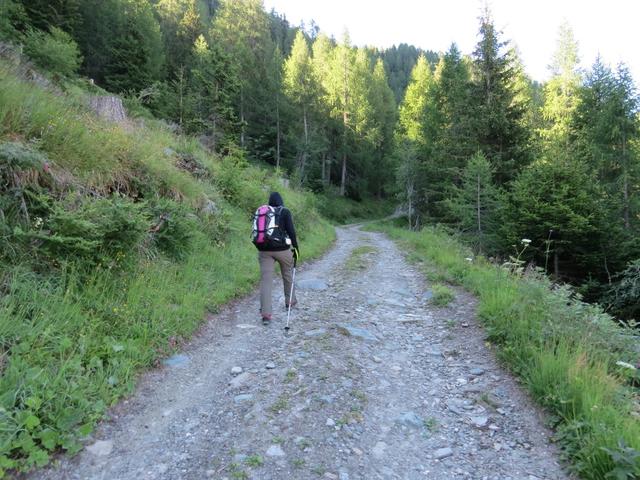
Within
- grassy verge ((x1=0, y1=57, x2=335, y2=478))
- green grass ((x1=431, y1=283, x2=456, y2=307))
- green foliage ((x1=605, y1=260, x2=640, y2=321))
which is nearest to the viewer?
grassy verge ((x1=0, y1=57, x2=335, y2=478))

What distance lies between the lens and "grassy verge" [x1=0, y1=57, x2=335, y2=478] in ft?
10.3

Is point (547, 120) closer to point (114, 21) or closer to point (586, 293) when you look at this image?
point (586, 293)

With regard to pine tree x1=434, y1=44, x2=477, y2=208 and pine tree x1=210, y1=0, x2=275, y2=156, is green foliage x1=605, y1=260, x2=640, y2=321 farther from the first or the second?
pine tree x1=210, y1=0, x2=275, y2=156

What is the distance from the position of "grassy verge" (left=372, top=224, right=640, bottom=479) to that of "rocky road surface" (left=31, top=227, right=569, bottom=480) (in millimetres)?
225

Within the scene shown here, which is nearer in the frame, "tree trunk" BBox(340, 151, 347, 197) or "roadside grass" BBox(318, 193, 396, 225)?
"roadside grass" BBox(318, 193, 396, 225)

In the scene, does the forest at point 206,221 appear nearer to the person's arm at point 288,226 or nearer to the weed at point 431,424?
the weed at point 431,424

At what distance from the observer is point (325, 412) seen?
3643 mm

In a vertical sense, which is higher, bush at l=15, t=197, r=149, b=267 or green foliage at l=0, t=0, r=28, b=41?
green foliage at l=0, t=0, r=28, b=41

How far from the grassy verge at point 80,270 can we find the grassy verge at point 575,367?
4.05 m

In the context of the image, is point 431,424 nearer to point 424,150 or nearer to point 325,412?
point 325,412

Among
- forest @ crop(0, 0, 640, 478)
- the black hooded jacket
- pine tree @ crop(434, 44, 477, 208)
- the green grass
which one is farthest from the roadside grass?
the black hooded jacket

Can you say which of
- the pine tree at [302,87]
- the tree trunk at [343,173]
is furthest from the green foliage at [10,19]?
the tree trunk at [343,173]

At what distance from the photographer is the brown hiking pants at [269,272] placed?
248 inches

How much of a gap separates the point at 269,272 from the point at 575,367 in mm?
4452
